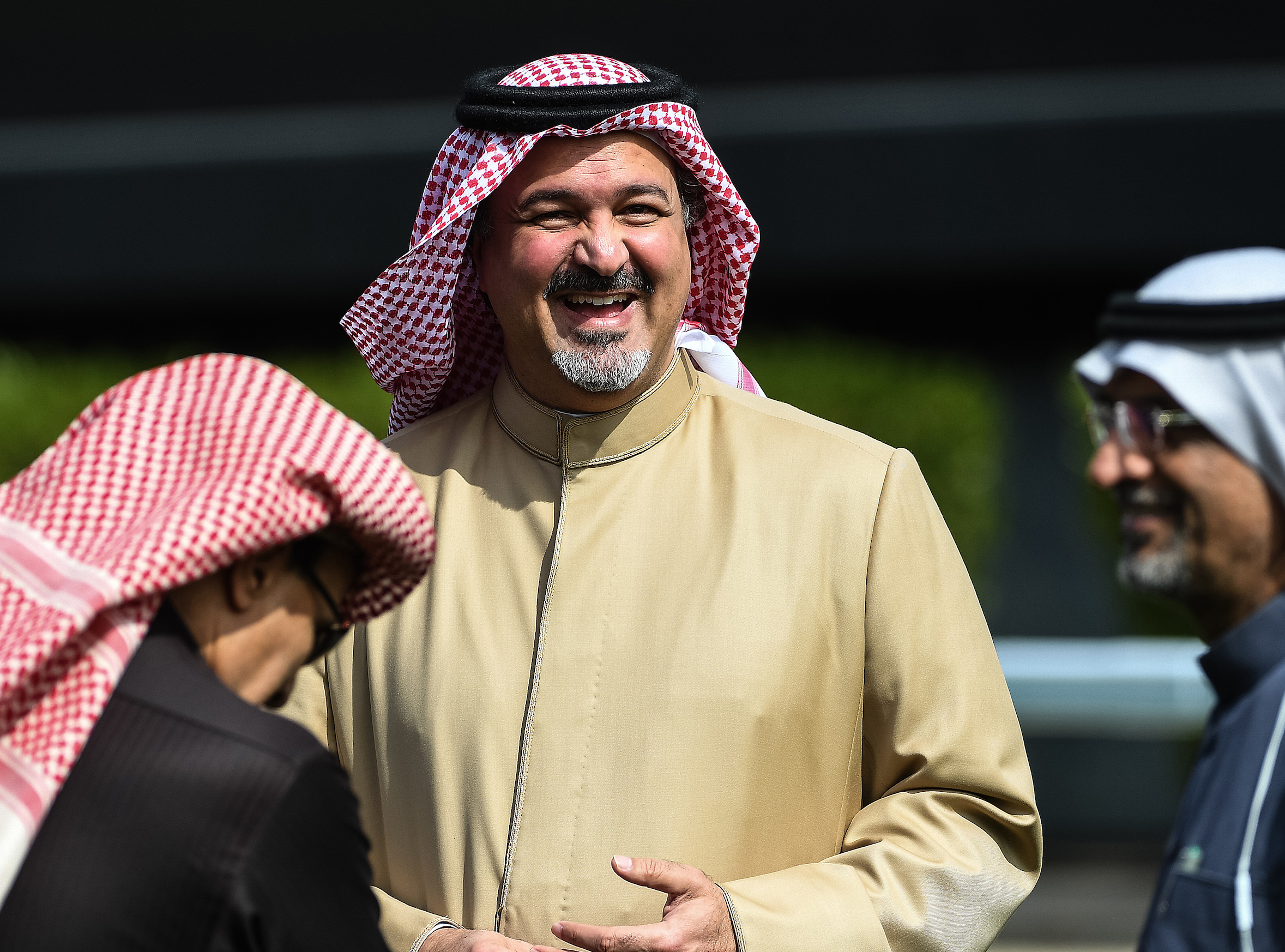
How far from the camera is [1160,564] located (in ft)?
8.00

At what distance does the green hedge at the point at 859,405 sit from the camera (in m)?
8.05

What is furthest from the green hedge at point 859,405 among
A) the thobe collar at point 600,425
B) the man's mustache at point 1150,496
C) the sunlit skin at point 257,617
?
the sunlit skin at point 257,617

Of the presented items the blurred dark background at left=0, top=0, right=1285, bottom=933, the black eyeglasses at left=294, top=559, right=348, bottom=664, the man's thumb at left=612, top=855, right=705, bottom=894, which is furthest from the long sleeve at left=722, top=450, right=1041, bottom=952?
the blurred dark background at left=0, top=0, right=1285, bottom=933

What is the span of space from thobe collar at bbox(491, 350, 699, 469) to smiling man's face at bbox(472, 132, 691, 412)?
0.03 m

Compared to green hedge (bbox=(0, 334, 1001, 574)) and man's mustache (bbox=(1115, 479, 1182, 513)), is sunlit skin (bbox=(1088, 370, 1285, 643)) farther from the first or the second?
green hedge (bbox=(0, 334, 1001, 574))

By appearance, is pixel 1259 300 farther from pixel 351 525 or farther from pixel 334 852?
pixel 334 852

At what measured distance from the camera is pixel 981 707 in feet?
8.56

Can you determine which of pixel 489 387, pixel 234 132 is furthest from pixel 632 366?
pixel 234 132

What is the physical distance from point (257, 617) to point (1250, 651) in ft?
4.77

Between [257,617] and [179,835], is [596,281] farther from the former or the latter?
[179,835]

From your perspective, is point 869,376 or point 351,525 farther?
point 869,376

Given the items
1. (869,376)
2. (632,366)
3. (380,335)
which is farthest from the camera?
(869,376)

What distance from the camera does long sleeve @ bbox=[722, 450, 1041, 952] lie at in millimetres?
2482

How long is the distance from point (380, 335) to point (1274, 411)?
5.43 feet
